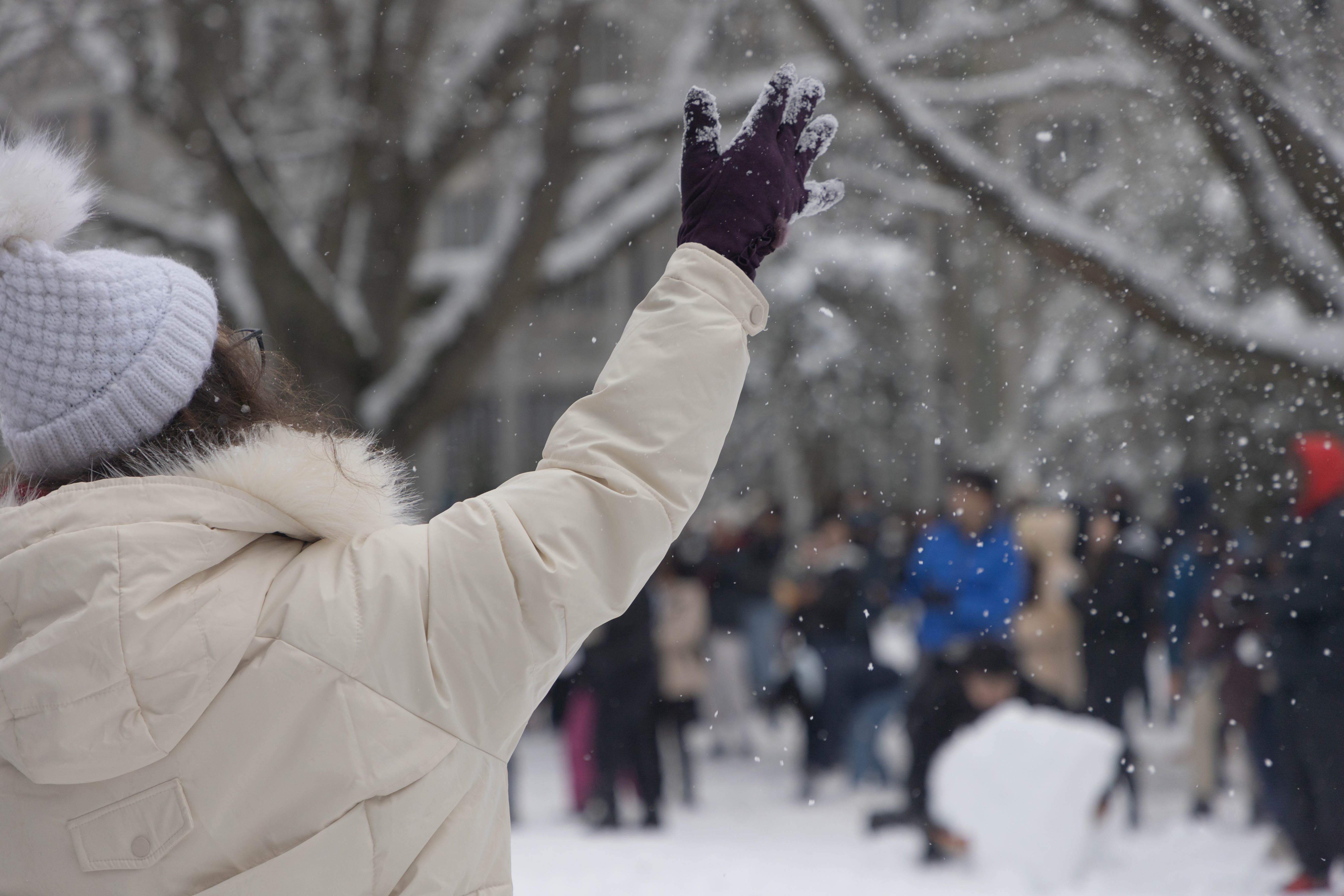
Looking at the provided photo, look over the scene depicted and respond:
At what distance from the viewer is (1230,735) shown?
5.82 m

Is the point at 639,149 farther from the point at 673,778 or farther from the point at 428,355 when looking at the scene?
the point at 673,778

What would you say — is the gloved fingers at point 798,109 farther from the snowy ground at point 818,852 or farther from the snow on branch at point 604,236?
the snow on branch at point 604,236

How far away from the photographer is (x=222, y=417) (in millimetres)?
1255

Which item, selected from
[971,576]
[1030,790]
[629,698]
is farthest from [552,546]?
[629,698]

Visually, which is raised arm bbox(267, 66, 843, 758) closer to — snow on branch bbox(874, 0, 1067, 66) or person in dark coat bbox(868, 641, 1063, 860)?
snow on branch bbox(874, 0, 1067, 66)

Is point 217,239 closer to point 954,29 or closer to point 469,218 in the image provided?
point 954,29

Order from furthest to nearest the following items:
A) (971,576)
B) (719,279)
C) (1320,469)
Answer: (971,576)
(1320,469)
(719,279)

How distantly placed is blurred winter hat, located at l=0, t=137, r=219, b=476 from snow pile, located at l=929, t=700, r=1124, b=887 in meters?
4.20

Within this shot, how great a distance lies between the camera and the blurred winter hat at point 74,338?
3.73 ft

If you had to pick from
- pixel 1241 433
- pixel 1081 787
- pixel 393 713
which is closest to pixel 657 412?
pixel 393 713

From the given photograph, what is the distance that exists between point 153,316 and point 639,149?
588 cm

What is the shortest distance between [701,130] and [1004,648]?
14.4 ft

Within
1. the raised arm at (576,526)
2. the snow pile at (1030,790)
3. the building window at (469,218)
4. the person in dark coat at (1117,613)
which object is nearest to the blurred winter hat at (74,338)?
the raised arm at (576,526)

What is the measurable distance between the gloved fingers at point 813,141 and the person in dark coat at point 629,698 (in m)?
4.92
